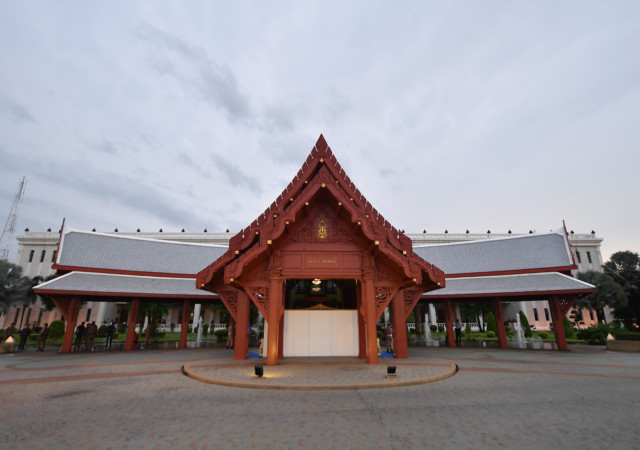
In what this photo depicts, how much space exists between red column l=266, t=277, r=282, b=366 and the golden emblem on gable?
2518mm

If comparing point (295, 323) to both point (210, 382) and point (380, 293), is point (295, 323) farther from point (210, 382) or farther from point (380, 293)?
point (210, 382)

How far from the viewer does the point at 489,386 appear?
27.9 feet

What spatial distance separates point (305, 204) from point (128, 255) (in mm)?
19929

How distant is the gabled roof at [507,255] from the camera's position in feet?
72.0

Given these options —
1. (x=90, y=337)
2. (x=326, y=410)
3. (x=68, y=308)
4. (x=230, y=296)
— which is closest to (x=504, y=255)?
(x=230, y=296)

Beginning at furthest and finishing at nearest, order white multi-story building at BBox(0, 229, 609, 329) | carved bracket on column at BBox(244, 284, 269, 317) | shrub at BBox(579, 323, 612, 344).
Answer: white multi-story building at BBox(0, 229, 609, 329), shrub at BBox(579, 323, 612, 344), carved bracket on column at BBox(244, 284, 269, 317)

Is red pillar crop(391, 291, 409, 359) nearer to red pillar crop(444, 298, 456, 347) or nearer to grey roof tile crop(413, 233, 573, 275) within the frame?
red pillar crop(444, 298, 456, 347)

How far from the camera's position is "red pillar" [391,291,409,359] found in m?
14.1

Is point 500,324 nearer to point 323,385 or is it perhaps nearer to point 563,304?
point 563,304

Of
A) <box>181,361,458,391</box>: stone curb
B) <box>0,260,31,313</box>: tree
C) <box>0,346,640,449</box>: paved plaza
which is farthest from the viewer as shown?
<box>0,260,31,313</box>: tree

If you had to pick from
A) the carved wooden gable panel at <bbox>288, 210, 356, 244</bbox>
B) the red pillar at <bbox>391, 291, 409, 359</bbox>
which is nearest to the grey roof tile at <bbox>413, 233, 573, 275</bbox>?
the red pillar at <bbox>391, 291, 409, 359</bbox>

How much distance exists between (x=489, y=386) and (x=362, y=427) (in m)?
5.33

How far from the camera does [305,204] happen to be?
469 inches

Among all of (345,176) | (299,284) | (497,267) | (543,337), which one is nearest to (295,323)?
(299,284)
